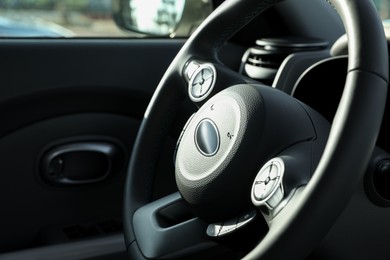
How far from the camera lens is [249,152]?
41.2 inches

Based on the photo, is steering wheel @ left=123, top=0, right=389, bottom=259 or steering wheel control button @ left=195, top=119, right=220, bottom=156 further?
steering wheel control button @ left=195, top=119, right=220, bottom=156

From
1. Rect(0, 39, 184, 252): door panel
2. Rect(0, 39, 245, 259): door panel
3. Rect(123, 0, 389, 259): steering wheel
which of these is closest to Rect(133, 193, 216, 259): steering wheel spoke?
Rect(123, 0, 389, 259): steering wheel

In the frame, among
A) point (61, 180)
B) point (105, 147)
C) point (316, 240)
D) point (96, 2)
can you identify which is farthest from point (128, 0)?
point (316, 240)

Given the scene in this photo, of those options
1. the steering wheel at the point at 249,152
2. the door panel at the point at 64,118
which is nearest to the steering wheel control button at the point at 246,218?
the steering wheel at the point at 249,152

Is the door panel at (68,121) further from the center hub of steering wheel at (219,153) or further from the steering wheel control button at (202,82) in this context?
the center hub of steering wheel at (219,153)

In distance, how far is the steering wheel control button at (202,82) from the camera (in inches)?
50.6

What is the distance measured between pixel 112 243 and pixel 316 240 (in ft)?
3.45

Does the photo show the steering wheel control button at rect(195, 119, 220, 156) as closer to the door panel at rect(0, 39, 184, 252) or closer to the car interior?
the car interior

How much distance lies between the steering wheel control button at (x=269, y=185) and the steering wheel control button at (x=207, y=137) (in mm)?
122

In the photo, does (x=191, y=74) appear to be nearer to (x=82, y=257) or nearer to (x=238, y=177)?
(x=238, y=177)

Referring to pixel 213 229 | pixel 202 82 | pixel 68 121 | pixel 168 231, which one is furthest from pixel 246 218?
pixel 68 121

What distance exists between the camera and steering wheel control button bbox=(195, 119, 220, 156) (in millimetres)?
1110

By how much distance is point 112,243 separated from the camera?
1.84 meters

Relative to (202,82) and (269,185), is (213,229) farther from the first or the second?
(202,82)
